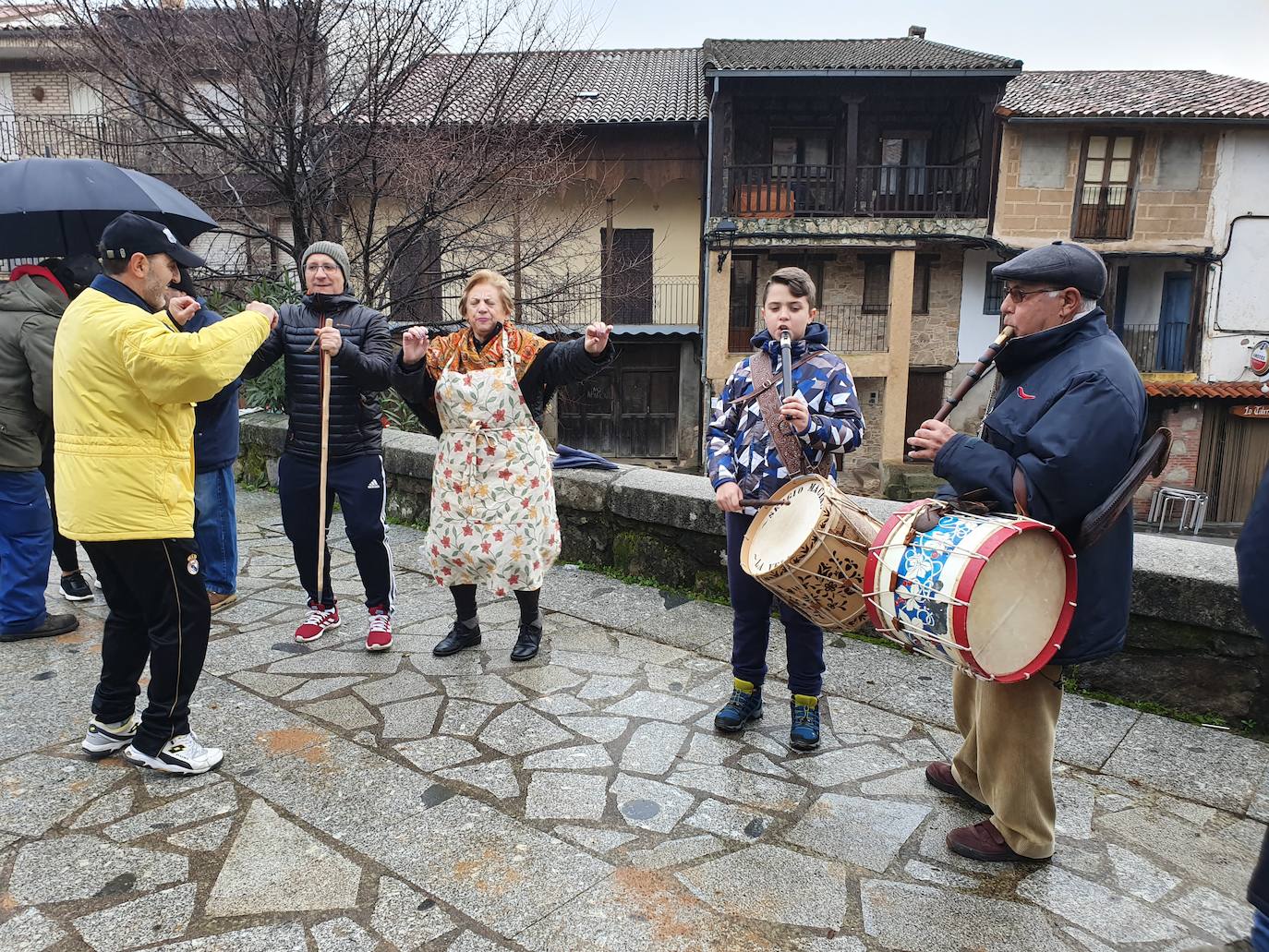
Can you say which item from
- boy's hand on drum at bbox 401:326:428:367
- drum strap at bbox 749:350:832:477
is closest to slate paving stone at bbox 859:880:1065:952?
drum strap at bbox 749:350:832:477

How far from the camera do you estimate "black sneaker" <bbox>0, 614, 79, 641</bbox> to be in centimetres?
410

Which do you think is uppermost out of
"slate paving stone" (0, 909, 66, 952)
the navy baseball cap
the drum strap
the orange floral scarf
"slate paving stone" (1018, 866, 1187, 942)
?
the navy baseball cap

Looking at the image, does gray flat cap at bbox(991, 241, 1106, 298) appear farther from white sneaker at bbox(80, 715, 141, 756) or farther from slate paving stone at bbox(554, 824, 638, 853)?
white sneaker at bbox(80, 715, 141, 756)

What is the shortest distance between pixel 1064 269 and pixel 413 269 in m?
8.94

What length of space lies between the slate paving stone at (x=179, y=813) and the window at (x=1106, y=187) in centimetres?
2068

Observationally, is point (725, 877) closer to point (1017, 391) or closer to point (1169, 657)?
point (1017, 391)

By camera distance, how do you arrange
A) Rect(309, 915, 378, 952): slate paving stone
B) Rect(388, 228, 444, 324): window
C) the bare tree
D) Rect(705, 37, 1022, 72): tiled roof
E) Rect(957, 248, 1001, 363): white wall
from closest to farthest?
Rect(309, 915, 378, 952): slate paving stone
the bare tree
Rect(388, 228, 444, 324): window
Rect(705, 37, 1022, 72): tiled roof
Rect(957, 248, 1001, 363): white wall

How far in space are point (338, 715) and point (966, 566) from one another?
254 cm

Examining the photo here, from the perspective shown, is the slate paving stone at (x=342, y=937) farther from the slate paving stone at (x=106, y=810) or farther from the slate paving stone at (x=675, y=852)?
the slate paving stone at (x=106, y=810)

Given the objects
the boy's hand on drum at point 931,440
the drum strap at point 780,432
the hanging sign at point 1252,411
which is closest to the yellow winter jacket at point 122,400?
the drum strap at point 780,432

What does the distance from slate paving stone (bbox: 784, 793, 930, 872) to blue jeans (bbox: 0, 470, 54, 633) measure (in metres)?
3.86

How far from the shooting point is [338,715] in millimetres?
3402

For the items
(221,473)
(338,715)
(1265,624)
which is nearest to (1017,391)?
(1265,624)

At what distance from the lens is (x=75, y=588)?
4.68m
